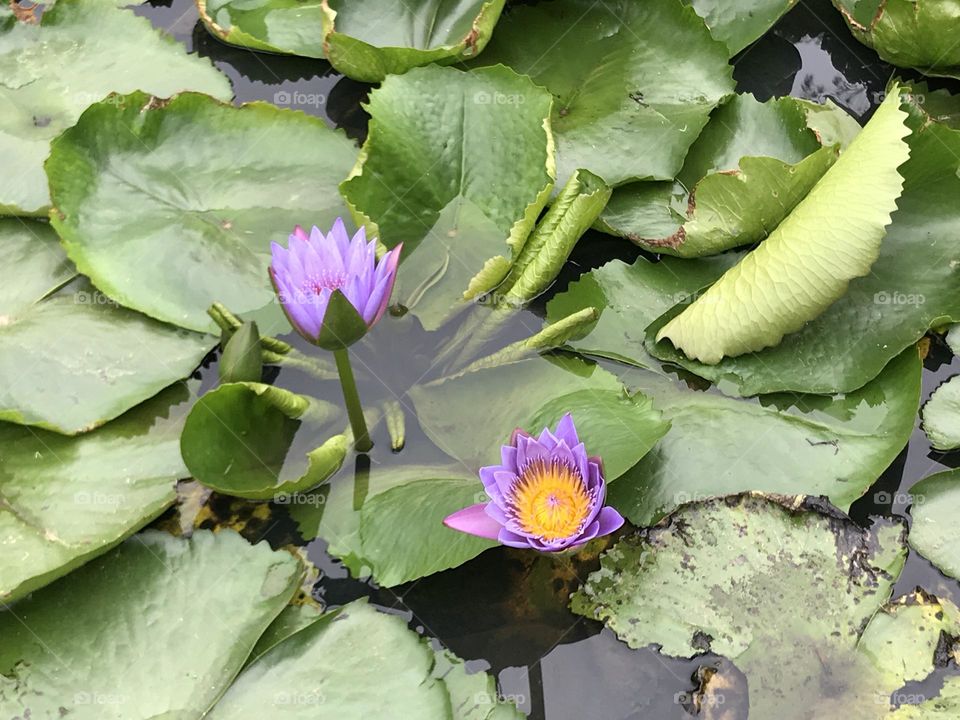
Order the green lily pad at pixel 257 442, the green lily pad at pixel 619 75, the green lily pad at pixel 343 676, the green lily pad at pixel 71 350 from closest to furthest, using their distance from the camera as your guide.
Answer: the green lily pad at pixel 343 676 → the green lily pad at pixel 257 442 → the green lily pad at pixel 71 350 → the green lily pad at pixel 619 75

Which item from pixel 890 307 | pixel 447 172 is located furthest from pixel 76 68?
pixel 890 307

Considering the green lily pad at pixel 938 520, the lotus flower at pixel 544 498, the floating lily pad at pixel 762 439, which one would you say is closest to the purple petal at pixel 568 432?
the lotus flower at pixel 544 498

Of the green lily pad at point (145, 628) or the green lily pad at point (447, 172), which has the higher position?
the green lily pad at point (447, 172)

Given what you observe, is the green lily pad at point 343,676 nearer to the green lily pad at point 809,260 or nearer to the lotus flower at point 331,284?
the lotus flower at point 331,284

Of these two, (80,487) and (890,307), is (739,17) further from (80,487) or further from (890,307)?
(80,487)

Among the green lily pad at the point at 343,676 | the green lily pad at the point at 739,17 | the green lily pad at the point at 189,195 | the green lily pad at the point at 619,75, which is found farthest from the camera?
the green lily pad at the point at 739,17

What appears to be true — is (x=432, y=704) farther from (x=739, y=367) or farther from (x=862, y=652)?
(x=739, y=367)

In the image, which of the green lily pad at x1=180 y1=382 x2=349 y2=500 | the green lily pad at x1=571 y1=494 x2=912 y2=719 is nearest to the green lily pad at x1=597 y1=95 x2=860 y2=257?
the green lily pad at x1=571 y1=494 x2=912 y2=719
